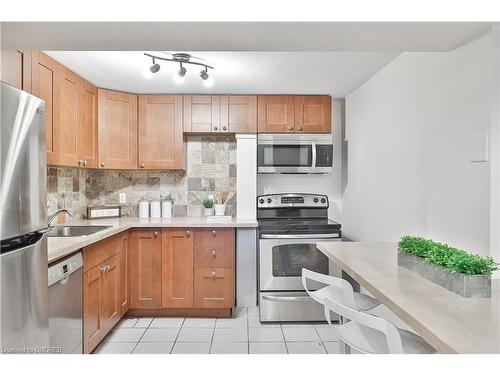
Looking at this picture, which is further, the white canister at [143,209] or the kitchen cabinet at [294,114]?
the white canister at [143,209]

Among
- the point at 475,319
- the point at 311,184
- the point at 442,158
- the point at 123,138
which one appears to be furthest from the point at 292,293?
the point at 475,319

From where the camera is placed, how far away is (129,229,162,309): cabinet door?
126 inches

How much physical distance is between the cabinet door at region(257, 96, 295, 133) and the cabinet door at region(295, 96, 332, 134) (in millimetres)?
60

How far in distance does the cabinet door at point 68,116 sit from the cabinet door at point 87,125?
0.27ft

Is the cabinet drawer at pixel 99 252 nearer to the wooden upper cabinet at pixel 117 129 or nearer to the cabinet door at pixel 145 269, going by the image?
the cabinet door at pixel 145 269

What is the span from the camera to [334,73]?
9.21ft

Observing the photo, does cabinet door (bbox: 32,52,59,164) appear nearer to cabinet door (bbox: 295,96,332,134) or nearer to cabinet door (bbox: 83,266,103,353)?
cabinet door (bbox: 83,266,103,353)

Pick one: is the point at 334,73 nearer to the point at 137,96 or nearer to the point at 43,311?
the point at 137,96

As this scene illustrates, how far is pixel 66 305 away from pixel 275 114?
2372 mm

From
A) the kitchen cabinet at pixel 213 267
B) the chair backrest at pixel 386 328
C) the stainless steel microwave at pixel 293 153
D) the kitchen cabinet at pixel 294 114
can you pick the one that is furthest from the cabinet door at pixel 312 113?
the chair backrest at pixel 386 328

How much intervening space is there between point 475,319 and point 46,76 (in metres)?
2.63

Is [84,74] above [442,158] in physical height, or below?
above

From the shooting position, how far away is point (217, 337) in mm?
2826

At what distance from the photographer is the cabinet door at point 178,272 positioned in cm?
320
